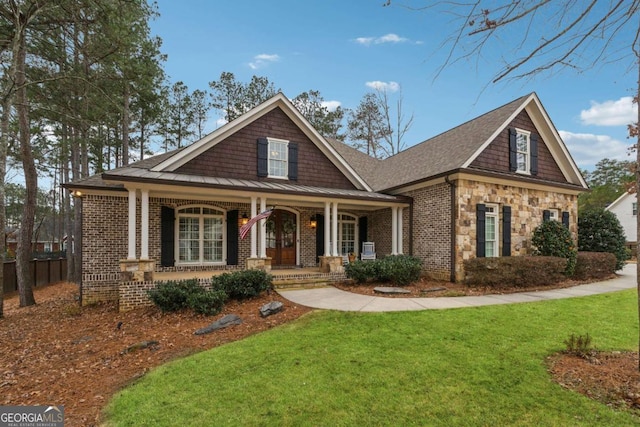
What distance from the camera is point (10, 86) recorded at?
8.45m

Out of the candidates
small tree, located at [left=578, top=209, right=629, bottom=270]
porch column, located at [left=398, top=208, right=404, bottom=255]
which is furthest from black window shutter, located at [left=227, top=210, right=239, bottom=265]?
small tree, located at [left=578, top=209, right=629, bottom=270]

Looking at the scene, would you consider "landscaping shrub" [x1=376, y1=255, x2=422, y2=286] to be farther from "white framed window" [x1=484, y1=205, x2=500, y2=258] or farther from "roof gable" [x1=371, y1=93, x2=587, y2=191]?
"roof gable" [x1=371, y1=93, x2=587, y2=191]

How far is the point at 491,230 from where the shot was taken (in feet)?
36.2

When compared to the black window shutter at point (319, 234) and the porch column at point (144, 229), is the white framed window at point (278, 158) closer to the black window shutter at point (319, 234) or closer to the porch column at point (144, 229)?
the black window shutter at point (319, 234)

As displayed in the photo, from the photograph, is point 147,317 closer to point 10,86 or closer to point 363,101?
point 10,86

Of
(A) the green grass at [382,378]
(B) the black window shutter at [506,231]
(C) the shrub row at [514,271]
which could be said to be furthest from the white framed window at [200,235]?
(B) the black window shutter at [506,231]

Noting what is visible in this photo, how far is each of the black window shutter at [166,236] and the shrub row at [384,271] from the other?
559 cm

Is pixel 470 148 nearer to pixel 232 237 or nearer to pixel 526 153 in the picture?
pixel 526 153

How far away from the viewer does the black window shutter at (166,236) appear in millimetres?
9977

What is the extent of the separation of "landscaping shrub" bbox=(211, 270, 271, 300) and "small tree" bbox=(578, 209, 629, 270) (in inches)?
532

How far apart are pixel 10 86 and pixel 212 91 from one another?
1526 centimetres

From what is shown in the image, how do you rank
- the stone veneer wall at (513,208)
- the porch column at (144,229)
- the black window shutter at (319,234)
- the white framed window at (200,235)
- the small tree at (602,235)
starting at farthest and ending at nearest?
the small tree at (602,235)
the black window shutter at (319,234)
the white framed window at (200,235)
the stone veneer wall at (513,208)
the porch column at (144,229)

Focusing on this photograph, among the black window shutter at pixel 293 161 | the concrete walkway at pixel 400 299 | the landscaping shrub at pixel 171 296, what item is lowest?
the concrete walkway at pixel 400 299

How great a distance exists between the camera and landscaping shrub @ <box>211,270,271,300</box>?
7727 mm
